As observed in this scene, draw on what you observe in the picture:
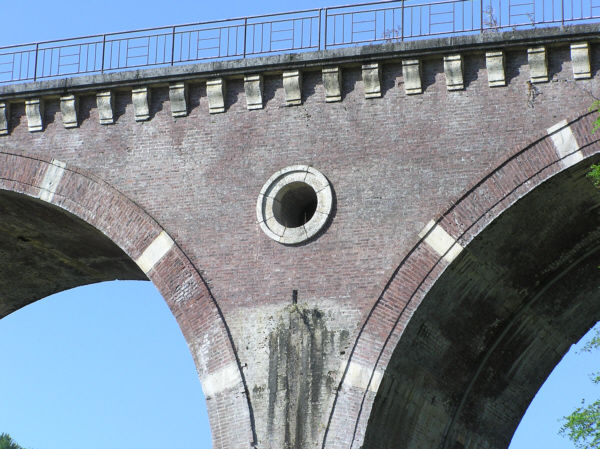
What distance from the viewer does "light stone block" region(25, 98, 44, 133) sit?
17422 millimetres

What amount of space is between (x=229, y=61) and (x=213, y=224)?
2520 millimetres

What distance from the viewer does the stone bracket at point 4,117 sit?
17.6 m

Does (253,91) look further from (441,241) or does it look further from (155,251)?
(441,241)

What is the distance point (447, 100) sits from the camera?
15656 millimetres

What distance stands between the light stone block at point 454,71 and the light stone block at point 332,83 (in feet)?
5.30

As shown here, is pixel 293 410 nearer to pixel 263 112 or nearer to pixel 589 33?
pixel 263 112

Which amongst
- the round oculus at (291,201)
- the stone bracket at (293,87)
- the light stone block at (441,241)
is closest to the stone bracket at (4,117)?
the round oculus at (291,201)

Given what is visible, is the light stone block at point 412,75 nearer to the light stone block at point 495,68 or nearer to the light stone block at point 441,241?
the light stone block at point 495,68

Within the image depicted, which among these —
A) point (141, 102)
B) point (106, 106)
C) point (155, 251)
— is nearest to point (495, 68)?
point (141, 102)

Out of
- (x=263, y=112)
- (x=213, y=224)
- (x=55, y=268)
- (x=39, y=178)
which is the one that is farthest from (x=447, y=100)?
(x=55, y=268)

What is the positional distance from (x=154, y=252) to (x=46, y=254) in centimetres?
478

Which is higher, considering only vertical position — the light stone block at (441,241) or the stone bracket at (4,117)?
the stone bracket at (4,117)

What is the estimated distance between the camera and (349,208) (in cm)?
1571

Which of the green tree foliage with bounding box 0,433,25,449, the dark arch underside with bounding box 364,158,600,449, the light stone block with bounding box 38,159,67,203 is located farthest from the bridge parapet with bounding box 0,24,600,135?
the green tree foliage with bounding box 0,433,25,449
